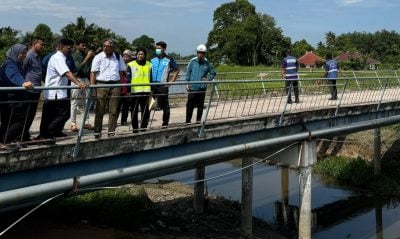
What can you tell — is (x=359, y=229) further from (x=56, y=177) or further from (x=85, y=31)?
(x=85, y=31)

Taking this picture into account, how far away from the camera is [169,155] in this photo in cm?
777

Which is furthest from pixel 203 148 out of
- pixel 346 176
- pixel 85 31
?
pixel 85 31

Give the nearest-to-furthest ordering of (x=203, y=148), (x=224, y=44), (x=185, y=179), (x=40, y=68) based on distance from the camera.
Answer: (x=40, y=68) → (x=203, y=148) → (x=185, y=179) → (x=224, y=44)

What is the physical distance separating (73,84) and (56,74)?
54 centimetres

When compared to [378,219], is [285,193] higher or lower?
higher

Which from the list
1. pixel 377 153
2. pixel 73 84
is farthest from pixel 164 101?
pixel 377 153

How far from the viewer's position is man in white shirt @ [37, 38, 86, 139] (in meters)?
6.73

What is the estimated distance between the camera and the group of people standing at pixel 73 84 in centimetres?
629

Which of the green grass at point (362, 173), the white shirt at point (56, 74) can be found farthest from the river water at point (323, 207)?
the white shirt at point (56, 74)

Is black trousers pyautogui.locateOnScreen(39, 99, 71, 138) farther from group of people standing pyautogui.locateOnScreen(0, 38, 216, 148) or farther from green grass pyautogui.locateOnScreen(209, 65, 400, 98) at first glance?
green grass pyautogui.locateOnScreen(209, 65, 400, 98)

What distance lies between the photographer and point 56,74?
6926 mm

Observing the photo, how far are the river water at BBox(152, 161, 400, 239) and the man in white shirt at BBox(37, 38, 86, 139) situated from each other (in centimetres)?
836

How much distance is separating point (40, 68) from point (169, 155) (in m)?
2.33

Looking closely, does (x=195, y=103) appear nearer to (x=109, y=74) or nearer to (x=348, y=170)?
(x=109, y=74)
